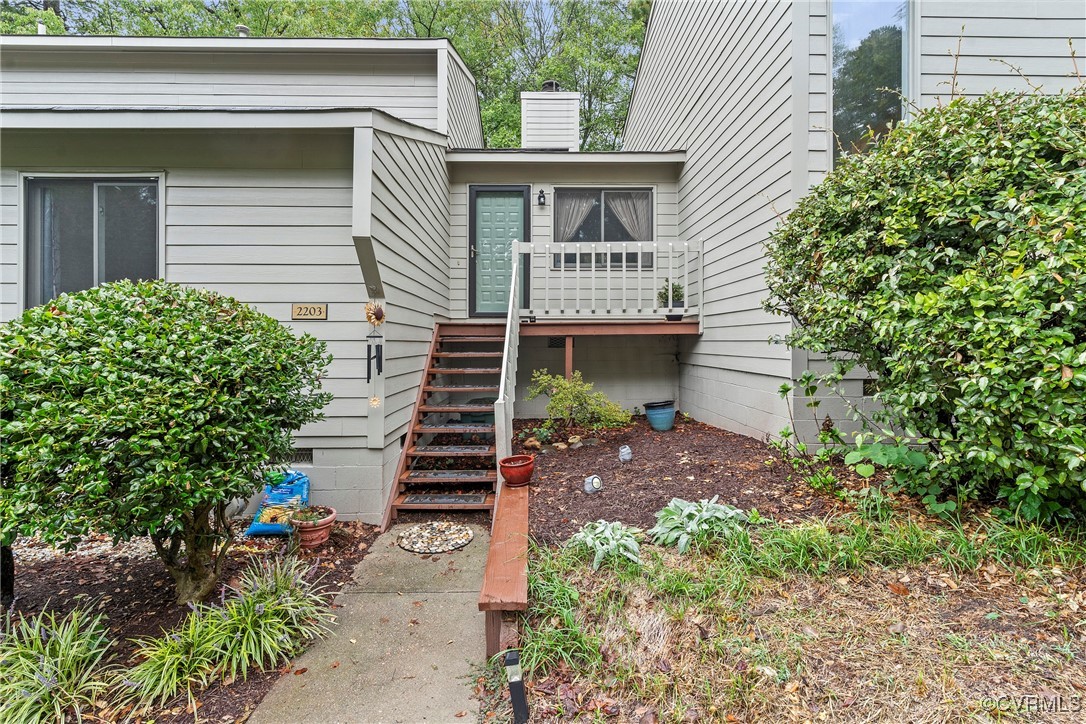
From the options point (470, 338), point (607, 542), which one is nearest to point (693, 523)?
point (607, 542)

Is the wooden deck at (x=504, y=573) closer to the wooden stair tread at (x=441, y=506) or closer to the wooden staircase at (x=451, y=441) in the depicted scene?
the wooden stair tread at (x=441, y=506)

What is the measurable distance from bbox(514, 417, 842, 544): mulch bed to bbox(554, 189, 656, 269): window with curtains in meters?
3.22

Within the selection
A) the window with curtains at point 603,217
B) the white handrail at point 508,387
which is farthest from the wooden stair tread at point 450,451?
the window with curtains at point 603,217

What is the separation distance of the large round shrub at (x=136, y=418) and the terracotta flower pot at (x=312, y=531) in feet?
2.27

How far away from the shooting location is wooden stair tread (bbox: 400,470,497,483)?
14.3ft

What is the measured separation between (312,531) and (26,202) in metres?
3.80

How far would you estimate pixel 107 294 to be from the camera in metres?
2.59

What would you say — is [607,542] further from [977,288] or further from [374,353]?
[374,353]

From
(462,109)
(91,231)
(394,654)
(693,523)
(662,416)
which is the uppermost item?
(462,109)

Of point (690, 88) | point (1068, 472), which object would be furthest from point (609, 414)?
point (690, 88)

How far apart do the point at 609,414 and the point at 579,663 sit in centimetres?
314

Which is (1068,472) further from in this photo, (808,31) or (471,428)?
(471,428)

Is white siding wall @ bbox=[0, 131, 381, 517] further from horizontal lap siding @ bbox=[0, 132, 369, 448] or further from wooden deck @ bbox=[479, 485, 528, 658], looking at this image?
wooden deck @ bbox=[479, 485, 528, 658]

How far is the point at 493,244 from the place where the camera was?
681 centimetres
